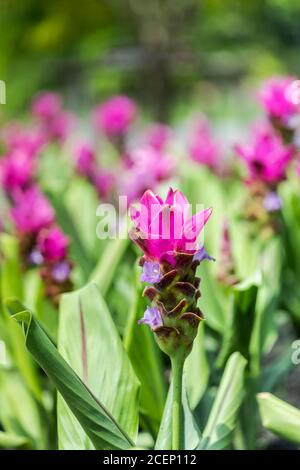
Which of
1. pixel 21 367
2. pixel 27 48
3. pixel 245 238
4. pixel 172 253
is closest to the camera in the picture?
pixel 172 253

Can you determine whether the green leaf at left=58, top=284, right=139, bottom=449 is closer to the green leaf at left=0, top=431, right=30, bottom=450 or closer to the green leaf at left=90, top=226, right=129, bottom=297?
the green leaf at left=0, top=431, right=30, bottom=450

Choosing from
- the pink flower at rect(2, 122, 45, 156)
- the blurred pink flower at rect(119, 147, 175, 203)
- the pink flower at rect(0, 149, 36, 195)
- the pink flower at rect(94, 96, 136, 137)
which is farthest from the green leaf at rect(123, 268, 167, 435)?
the pink flower at rect(94, 96, 136, 137)

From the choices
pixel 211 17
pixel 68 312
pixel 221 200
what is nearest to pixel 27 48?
pixel 211 17

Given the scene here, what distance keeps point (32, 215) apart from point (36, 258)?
0.17 meters

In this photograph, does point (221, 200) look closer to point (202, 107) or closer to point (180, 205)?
point (180, 205)

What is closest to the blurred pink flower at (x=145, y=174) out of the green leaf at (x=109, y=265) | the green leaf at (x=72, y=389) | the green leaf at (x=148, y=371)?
the green leaf at (x=109, y=265)

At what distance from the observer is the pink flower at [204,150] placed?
3.79 metres

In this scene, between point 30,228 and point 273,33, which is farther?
point 273,33

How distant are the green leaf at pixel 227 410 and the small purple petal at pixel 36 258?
76cm

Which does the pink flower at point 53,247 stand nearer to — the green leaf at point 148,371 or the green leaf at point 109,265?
the green leaf at point 109,265

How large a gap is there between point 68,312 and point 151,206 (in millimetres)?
479

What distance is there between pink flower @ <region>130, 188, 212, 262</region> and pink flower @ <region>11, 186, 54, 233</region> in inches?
39.2

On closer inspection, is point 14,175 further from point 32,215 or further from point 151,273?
point 151,273

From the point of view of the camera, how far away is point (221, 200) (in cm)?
287
